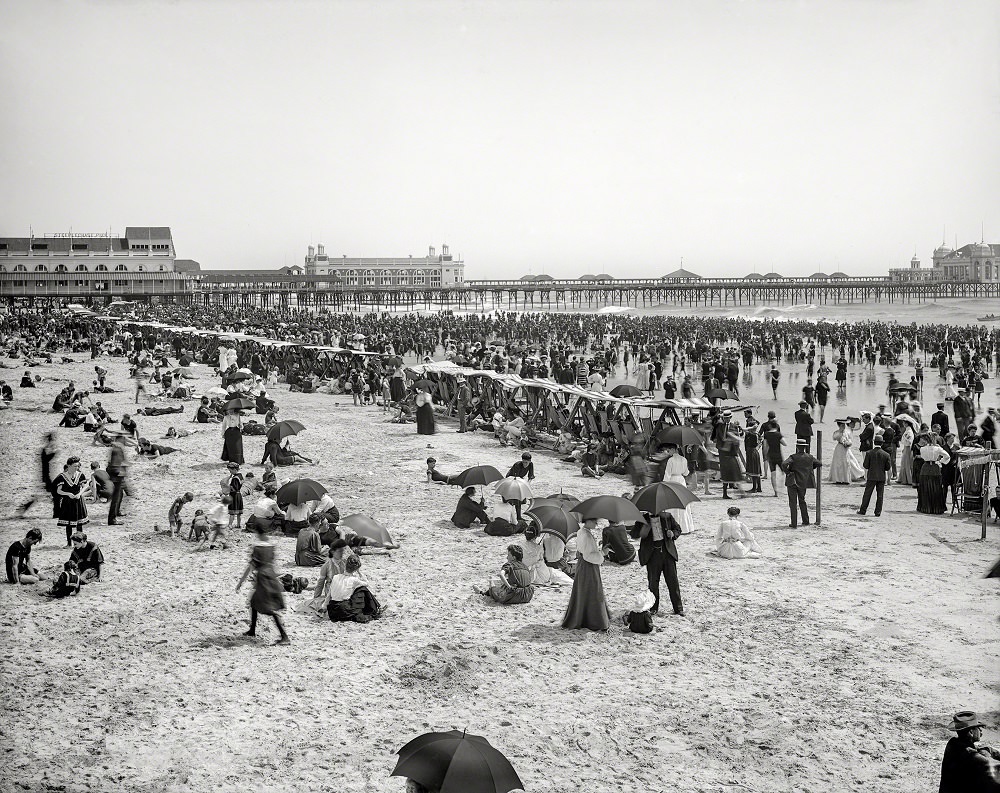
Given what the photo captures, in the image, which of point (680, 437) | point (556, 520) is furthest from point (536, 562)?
point (680, 437)

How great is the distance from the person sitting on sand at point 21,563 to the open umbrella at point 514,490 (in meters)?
4.87

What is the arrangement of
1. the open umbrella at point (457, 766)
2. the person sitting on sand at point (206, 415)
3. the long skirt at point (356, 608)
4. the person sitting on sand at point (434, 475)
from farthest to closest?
the person sitting on sand at point (206, 415) < the person sitting on sand at point (434, 475) < the long skirt at point (356, 608) < the open umbrella at point (457, 766)

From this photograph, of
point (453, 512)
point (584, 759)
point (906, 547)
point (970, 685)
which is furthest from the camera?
point (453, 512)

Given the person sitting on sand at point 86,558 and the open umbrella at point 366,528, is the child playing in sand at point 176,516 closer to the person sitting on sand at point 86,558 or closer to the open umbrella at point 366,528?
the person sitting on sand at point 86,558

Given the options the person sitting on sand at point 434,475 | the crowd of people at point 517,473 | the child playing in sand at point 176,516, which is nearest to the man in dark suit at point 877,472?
the crowd of people at point 517,473

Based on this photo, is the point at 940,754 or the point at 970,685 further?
the point at 970,685

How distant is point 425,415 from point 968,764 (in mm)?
14257

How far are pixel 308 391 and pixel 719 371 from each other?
12332 millimetres

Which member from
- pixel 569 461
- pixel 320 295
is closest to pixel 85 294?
pixel 320 295

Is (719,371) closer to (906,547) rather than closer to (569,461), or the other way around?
(569,461)

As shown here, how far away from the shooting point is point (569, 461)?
15.6 metres

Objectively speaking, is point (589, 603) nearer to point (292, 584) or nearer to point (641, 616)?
point (641, 616)

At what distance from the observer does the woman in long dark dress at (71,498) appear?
31.2 ft

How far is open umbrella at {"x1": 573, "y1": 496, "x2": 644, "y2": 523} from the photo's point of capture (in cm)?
799
